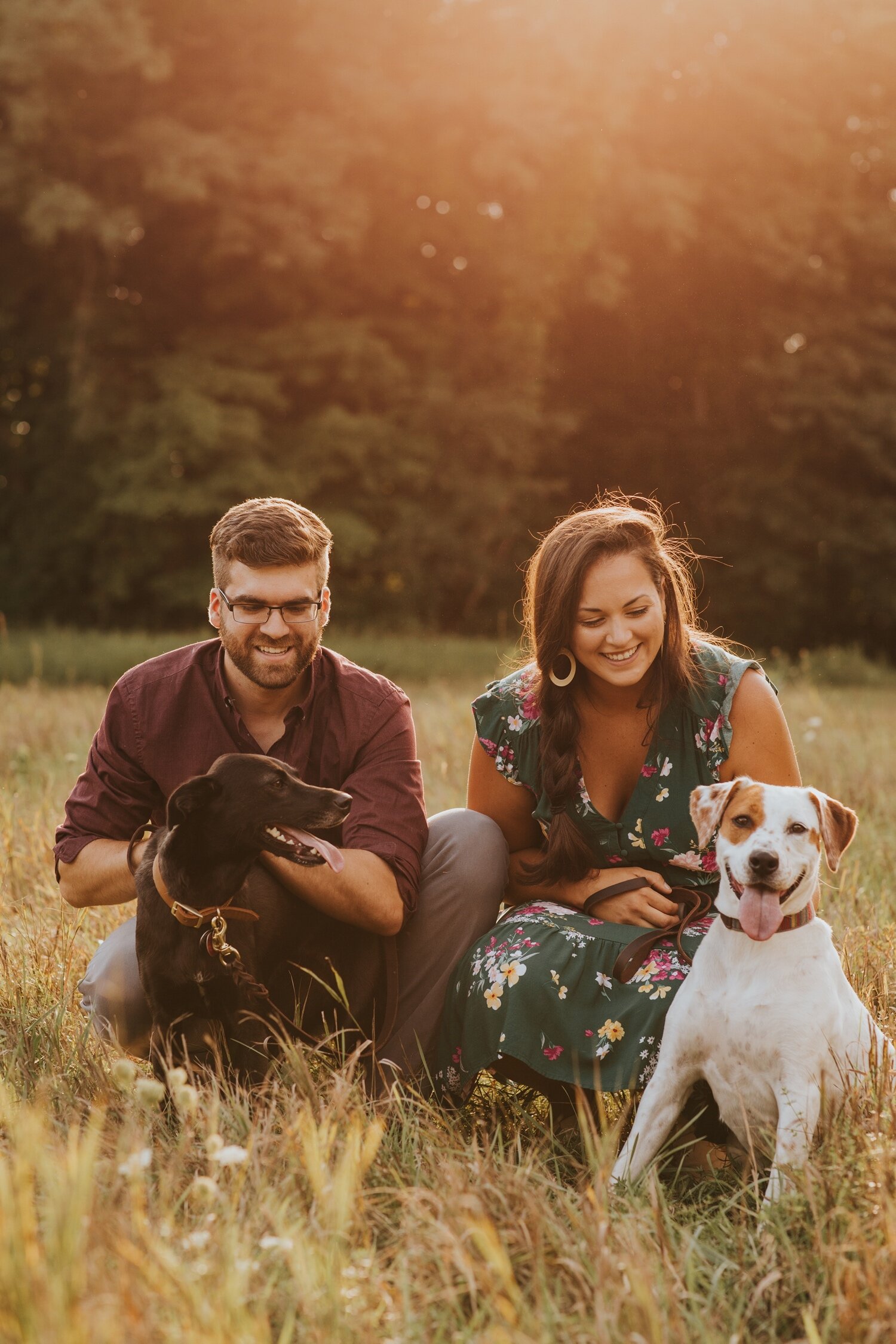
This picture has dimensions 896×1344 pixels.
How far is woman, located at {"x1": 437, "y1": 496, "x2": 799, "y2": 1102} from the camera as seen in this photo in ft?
10.0

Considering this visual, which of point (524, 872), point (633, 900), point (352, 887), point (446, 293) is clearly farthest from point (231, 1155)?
point (446, 293)

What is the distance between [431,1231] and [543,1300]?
237mm

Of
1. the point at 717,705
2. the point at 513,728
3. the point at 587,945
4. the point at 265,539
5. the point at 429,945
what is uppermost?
the point at 265,539

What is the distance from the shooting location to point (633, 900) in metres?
3.28

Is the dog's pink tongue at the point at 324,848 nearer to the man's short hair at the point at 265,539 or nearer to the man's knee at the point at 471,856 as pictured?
the man's knee at the point at 471,856

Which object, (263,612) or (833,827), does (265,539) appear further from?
(833,827)

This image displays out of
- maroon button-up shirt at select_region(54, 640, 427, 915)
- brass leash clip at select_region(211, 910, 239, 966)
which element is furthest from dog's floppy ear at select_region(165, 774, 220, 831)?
maroon button-up shirt at select_region(54, 640, 427, 915)

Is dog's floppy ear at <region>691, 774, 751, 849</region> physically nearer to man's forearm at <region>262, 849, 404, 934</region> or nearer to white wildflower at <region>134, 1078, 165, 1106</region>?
man's forearm at <region>262, 849, 404, 934</region>

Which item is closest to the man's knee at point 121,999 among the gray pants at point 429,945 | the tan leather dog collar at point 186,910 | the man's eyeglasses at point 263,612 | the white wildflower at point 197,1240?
the gray pants at point 429,945

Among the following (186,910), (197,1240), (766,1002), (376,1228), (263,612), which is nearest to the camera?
(197,1240)

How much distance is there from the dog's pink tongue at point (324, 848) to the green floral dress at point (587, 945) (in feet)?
1.83

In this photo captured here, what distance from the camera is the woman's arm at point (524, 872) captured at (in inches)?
129

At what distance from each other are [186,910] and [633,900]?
3.94ft

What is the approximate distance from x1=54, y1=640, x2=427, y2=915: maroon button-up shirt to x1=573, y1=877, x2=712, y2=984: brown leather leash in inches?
21.2
